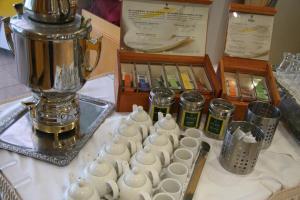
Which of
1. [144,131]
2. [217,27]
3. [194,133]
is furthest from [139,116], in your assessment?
[217,27]

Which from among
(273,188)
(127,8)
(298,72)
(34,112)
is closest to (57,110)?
(34,112)

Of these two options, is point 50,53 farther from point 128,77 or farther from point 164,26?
point 164,26

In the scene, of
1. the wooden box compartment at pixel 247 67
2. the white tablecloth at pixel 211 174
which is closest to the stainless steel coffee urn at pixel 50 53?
the white tablecloth at pixel 211 174

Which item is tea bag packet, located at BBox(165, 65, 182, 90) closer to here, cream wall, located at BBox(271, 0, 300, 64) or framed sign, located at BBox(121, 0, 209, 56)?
framed sign, located at BBox(121, 0, 209, 56)

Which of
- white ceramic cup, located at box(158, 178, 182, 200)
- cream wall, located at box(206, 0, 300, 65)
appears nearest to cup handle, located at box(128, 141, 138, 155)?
white ceramic cup, located at box(158, 178, 182, 200)

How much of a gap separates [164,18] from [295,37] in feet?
4.43

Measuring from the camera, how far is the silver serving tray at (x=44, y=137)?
78 centimetres

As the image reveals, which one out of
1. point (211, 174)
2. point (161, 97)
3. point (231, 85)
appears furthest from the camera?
point (231, 85)

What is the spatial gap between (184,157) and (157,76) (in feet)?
1.17

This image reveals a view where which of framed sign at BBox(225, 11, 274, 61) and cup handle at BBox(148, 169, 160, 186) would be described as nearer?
cup handle at BBox(148, 169, 160, 186)

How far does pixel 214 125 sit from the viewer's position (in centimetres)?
90

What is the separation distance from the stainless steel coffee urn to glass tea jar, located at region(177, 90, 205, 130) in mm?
263

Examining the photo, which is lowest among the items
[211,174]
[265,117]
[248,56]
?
[211,174]

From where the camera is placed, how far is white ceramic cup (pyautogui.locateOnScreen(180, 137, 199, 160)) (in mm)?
809
